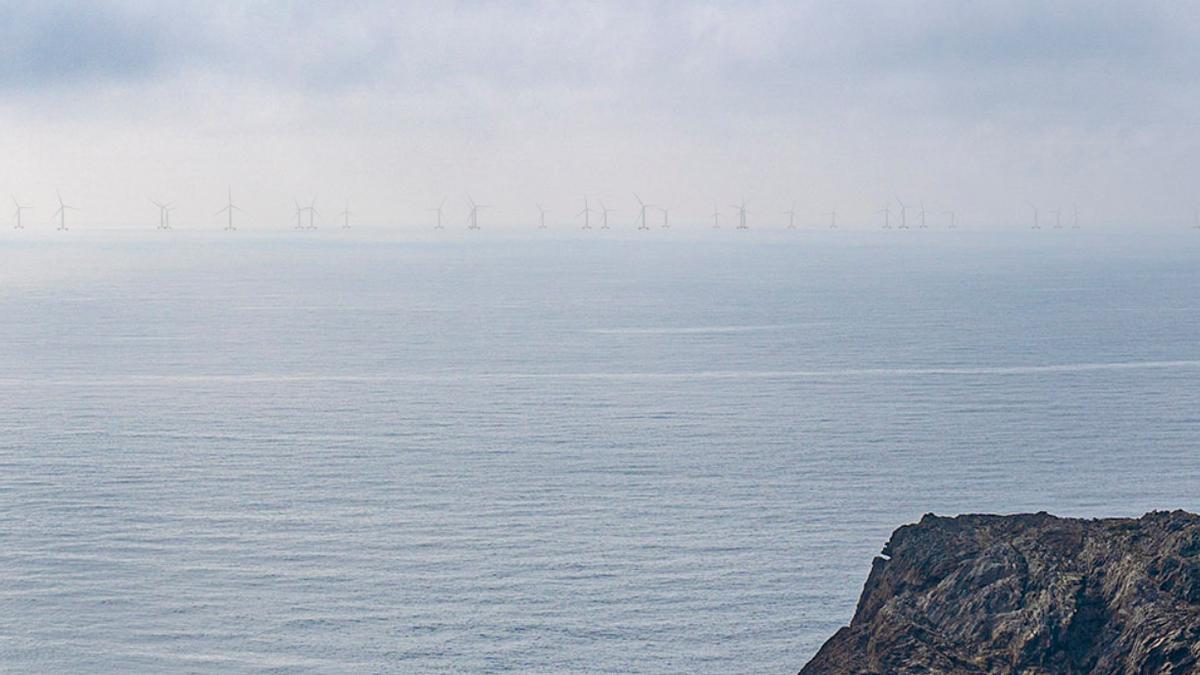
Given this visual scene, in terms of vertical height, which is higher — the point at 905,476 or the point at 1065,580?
the point at 1065,580

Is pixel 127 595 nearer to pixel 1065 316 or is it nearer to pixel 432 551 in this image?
pixel 432 551

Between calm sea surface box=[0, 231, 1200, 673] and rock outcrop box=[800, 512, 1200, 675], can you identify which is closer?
rock outcrop box=[800, 512, 1200, 675]

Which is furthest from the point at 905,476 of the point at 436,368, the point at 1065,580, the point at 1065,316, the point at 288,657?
the point at 1065,316

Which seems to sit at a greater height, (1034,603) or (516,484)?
(1034,603)

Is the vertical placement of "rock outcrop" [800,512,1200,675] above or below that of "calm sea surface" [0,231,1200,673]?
above

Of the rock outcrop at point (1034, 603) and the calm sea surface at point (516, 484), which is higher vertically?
the rock outcrop at point (1034, 603)
